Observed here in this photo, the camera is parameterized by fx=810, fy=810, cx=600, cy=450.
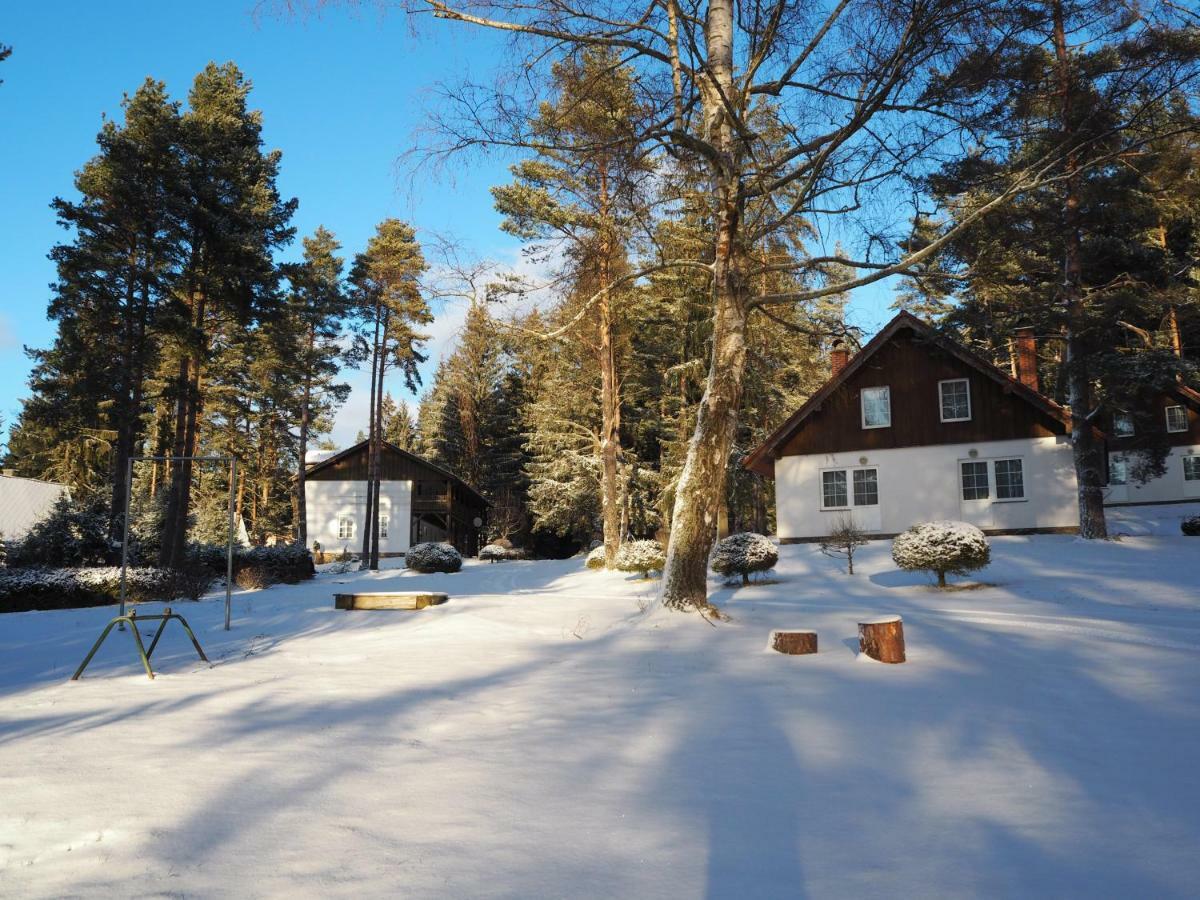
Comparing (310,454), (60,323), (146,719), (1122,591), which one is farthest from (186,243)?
(310,454)

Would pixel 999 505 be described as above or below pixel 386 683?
above

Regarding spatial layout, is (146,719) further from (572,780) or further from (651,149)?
(651,149)

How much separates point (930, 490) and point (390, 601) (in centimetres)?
1886

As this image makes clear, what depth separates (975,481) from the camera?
84.5ft

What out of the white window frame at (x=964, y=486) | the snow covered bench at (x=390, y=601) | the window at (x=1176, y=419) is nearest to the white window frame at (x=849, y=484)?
the white window frame at (x=964, y=486)

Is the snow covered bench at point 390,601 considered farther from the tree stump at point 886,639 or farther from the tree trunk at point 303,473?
the tree trunk at point 303,473

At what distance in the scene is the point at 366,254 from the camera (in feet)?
128

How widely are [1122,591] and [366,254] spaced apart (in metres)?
33.9

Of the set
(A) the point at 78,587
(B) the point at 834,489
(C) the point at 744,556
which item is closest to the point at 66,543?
(A) the point at 78,587

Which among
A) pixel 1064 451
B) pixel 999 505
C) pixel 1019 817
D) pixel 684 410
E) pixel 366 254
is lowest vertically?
pixel 1019 817

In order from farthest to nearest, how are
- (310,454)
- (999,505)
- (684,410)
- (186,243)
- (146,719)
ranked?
(310,454) → (684,410) → (999,505) → (186,243) → (146,719)

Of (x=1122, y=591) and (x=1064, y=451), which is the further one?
(x=1064, y=451)

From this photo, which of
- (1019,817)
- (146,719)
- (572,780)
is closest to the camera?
(1019,817)

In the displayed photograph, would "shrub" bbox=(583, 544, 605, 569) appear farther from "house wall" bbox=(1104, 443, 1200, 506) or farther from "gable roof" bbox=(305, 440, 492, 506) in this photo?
"house wall" bbox=(1104, 443, 1200, 506)
